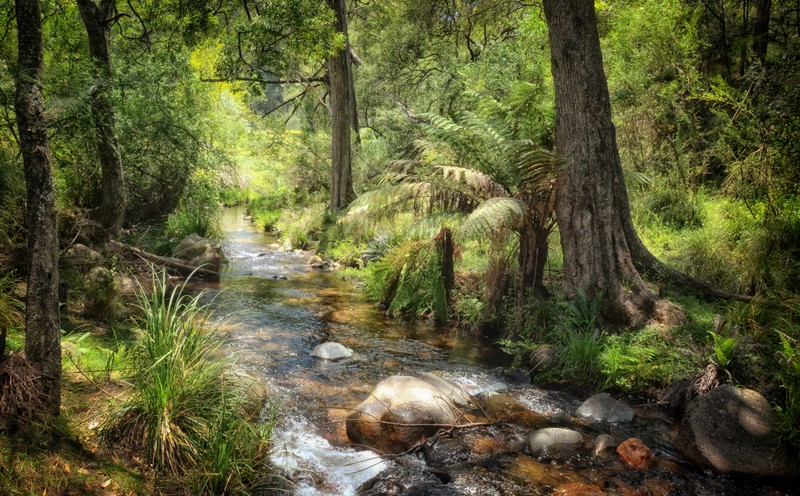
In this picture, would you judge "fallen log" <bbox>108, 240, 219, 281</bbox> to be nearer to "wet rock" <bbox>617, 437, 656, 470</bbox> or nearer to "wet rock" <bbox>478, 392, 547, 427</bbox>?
"wet rock" <bbox>478, 392, 547, 427</bbox>

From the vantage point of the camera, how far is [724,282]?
6.60 m

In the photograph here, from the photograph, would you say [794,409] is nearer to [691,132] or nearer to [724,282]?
[724,282]

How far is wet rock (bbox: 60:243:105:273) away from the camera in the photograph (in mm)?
6711

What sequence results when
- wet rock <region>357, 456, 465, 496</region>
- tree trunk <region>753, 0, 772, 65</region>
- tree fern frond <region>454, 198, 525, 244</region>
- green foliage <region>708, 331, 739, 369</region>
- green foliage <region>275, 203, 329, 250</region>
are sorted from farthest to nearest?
green foliage <region>275, 203, 329, 250</region>, tree trunk <region>753, 0, 772, 65</region>, tree fern frond <region>454, 198, 525, 244</region>, green foliage <region>708, 331, 739, 369</region>, wet rock <region>357, 456, 465, 496</region>

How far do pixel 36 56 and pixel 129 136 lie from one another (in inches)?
245

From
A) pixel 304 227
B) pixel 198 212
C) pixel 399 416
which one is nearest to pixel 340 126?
pixel 304 227

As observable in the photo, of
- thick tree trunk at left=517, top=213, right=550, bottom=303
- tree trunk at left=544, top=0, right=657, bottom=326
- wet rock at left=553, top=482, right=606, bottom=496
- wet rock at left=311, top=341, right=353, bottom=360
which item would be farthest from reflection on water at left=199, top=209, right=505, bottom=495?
tree trunk at left=544, top=0, right=657, bottom=326

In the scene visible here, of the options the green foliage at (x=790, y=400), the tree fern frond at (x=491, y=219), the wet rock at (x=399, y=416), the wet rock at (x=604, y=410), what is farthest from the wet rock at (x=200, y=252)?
the green foliage at (x=790, y=400)

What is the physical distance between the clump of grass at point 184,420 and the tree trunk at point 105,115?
404 cm

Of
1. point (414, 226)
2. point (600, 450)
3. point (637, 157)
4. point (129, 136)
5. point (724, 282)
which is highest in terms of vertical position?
point (129, 136)

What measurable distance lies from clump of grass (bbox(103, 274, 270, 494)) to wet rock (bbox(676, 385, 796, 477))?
3.26 metres

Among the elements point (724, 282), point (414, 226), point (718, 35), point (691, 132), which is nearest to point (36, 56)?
point (414, 226)

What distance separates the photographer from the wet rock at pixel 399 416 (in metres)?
4.30

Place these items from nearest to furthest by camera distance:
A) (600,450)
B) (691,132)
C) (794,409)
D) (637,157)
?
(794,409), (600,450), (691,132), (637,157)
